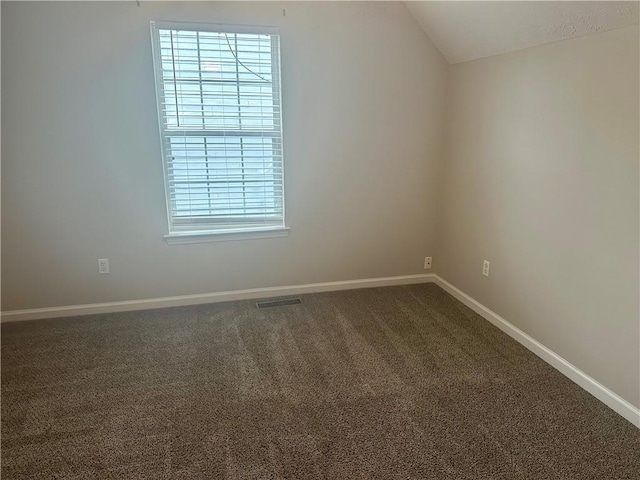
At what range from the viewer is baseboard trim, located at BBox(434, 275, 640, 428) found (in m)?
1.96

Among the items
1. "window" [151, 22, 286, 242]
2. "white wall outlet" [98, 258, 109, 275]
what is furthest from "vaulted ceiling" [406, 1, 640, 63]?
"white wall outlet" [98, 258, 109, 275]

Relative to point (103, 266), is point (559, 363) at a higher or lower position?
lower

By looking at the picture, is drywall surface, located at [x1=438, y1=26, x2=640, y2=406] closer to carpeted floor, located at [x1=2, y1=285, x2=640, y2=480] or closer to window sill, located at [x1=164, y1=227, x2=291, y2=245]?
carpeted floor, located at [x1=2, y1=285, x2=640, y2=480]

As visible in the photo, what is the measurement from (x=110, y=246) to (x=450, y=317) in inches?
96.0

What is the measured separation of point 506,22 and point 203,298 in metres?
2.66

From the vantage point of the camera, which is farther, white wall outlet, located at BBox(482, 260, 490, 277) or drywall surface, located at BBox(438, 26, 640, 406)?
white wall outlet, located at BBox(482, 260, 490, 277)

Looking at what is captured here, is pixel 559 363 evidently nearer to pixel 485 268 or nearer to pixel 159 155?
pixel 485 268

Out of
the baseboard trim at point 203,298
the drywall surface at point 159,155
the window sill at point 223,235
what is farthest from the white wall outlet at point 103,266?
the window sill at point 223,235

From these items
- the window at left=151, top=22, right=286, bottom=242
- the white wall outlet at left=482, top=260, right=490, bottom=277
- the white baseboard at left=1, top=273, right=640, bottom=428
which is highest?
the window at left=151, top=22, right=286, bottom=242

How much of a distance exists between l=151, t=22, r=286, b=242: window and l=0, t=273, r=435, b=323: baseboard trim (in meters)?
0.50

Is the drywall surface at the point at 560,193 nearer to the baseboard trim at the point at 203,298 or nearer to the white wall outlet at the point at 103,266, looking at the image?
the baseboard trim at the point at 203,298

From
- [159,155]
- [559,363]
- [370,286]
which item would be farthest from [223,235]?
[559,363]

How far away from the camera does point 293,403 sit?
2037 mm

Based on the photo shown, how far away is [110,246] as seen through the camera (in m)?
2.90
